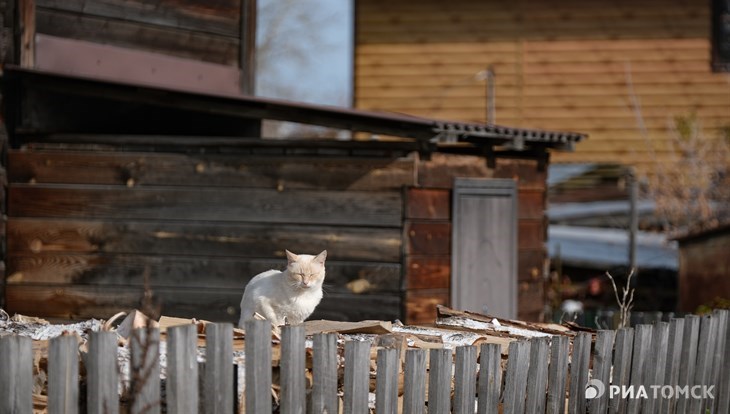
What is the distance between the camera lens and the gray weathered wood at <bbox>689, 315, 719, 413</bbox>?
6.82m

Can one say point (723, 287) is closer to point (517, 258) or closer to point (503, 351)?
point (517, 258)

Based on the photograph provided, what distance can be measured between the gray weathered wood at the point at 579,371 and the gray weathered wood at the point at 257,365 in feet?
6.41

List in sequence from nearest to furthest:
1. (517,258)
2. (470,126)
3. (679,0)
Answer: (470,126)
(517,258)
(679,0)

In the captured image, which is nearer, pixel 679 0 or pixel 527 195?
pixel 527 195

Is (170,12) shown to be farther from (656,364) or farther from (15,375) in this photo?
(15,375)

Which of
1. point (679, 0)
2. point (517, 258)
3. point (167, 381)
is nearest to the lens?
point (167, 381)

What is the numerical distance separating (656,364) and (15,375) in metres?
3.75

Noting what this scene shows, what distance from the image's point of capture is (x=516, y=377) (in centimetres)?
538

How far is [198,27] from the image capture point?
1290cm

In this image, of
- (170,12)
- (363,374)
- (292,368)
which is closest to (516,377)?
(363,374)

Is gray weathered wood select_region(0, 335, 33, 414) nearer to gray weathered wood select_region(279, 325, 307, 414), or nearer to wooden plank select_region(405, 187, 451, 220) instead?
gray weathered wood select_region(279, 325, 307, 414)

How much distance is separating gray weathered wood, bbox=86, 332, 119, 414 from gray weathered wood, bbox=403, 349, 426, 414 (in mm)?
1373

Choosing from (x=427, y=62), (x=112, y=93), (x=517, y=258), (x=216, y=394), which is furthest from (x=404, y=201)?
(x=427, y=62)

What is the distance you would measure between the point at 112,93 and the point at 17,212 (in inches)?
59.9
